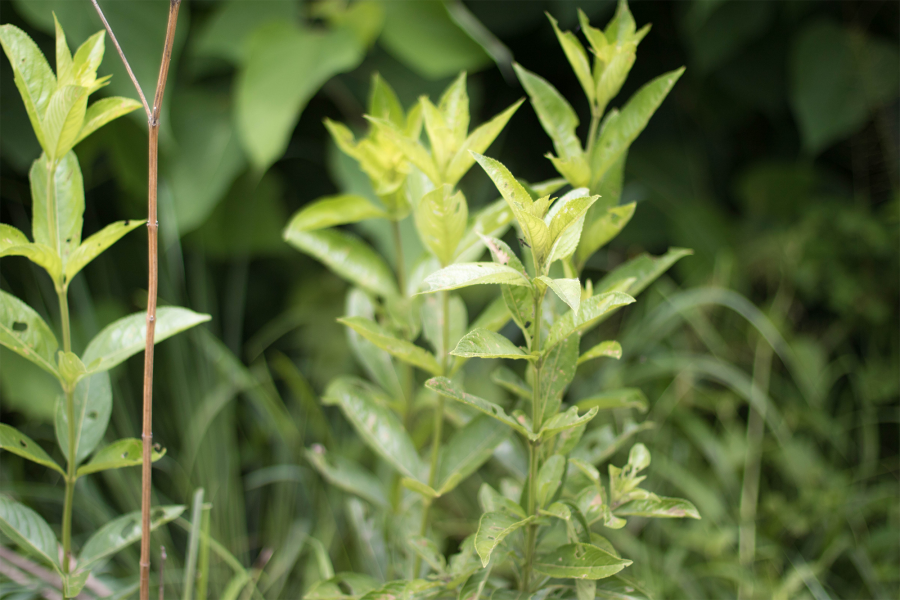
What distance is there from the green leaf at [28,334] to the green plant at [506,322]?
16 cm

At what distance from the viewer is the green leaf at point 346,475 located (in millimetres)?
442

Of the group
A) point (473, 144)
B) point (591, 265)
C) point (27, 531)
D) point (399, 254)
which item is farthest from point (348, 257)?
point (591, 265)

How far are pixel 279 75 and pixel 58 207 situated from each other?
17.2 inches

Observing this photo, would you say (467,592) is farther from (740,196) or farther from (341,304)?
(740,196)

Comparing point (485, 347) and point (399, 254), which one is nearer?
point (485, 347)

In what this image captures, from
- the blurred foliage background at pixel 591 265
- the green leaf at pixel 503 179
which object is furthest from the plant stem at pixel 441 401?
the blurred foliage background at pixel 591 265

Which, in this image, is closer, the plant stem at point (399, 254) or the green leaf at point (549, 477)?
the green leaf at point (549, 477)

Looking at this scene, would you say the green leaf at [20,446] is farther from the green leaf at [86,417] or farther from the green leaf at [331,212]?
the green leaf at [331,212]

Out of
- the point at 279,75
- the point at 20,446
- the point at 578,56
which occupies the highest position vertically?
the point at 279,75

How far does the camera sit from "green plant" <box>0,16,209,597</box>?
11.9 inches

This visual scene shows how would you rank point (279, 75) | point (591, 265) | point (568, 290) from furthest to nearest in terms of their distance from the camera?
point (591, 265), point (279, 75), point (568, 290)

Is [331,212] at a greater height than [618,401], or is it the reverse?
[331,212]

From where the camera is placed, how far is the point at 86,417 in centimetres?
36

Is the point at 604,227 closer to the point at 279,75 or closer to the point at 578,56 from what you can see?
the point at 578,56
